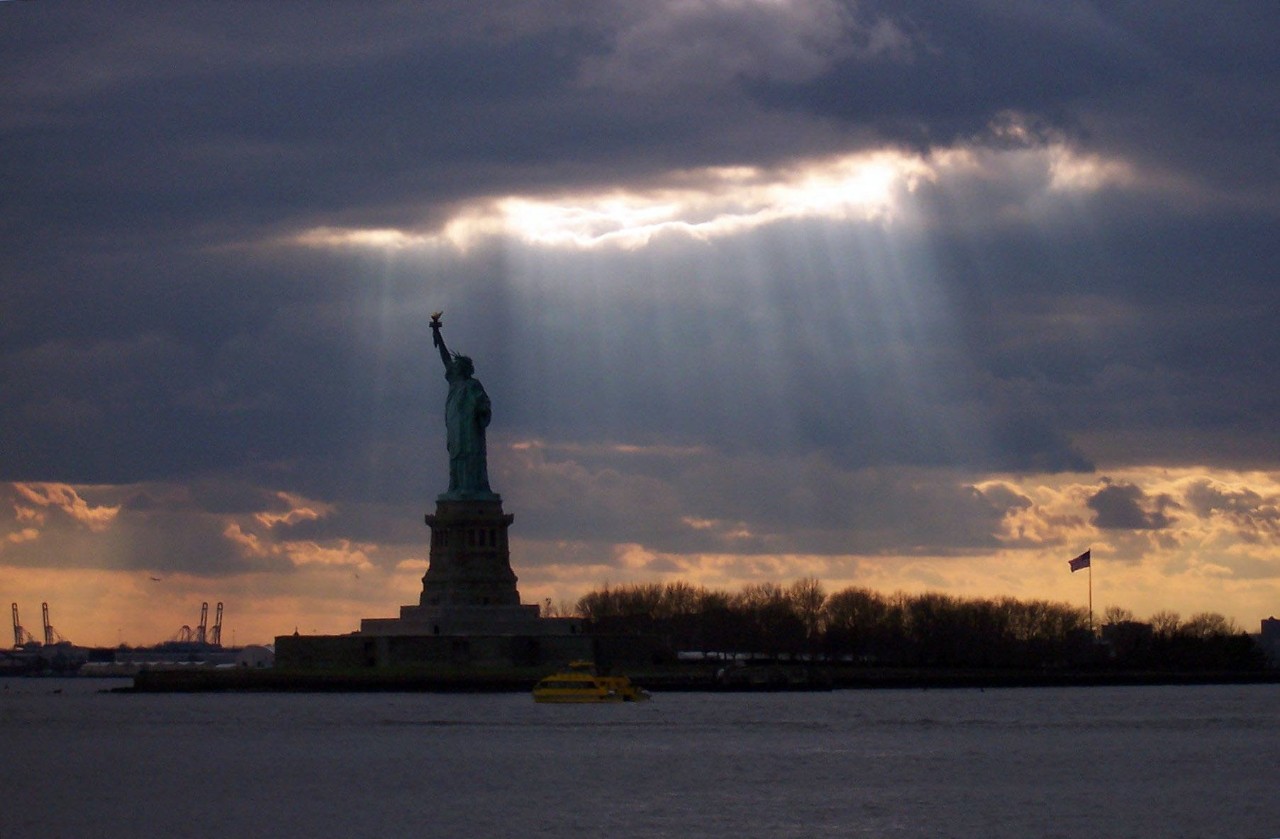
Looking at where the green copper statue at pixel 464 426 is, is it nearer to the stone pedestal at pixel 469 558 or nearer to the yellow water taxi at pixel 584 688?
the stone pedestal at pixel 469 558

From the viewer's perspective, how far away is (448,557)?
315 feet

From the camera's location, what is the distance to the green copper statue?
9875 cm

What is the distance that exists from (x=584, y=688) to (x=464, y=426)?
16069 mm

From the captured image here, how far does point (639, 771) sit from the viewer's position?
5619 cm

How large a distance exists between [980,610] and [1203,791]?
8343 cm

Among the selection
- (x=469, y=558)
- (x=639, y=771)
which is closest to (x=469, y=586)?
(x=469, y=558)

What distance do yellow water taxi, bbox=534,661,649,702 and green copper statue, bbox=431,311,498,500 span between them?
434 inches

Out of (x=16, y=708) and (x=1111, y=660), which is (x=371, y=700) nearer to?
(x=16, y=708)

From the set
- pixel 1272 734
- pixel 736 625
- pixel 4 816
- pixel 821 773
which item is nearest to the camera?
pixel 4 816

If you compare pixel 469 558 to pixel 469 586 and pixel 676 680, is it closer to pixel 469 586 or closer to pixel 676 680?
pixel 469 586

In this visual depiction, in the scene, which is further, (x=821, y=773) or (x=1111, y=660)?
(x=1111, y=660)

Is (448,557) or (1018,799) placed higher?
(448,557)

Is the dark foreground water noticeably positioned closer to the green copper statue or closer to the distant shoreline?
the distant shoreline

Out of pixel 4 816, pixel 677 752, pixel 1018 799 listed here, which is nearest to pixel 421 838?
pixel 4 816
